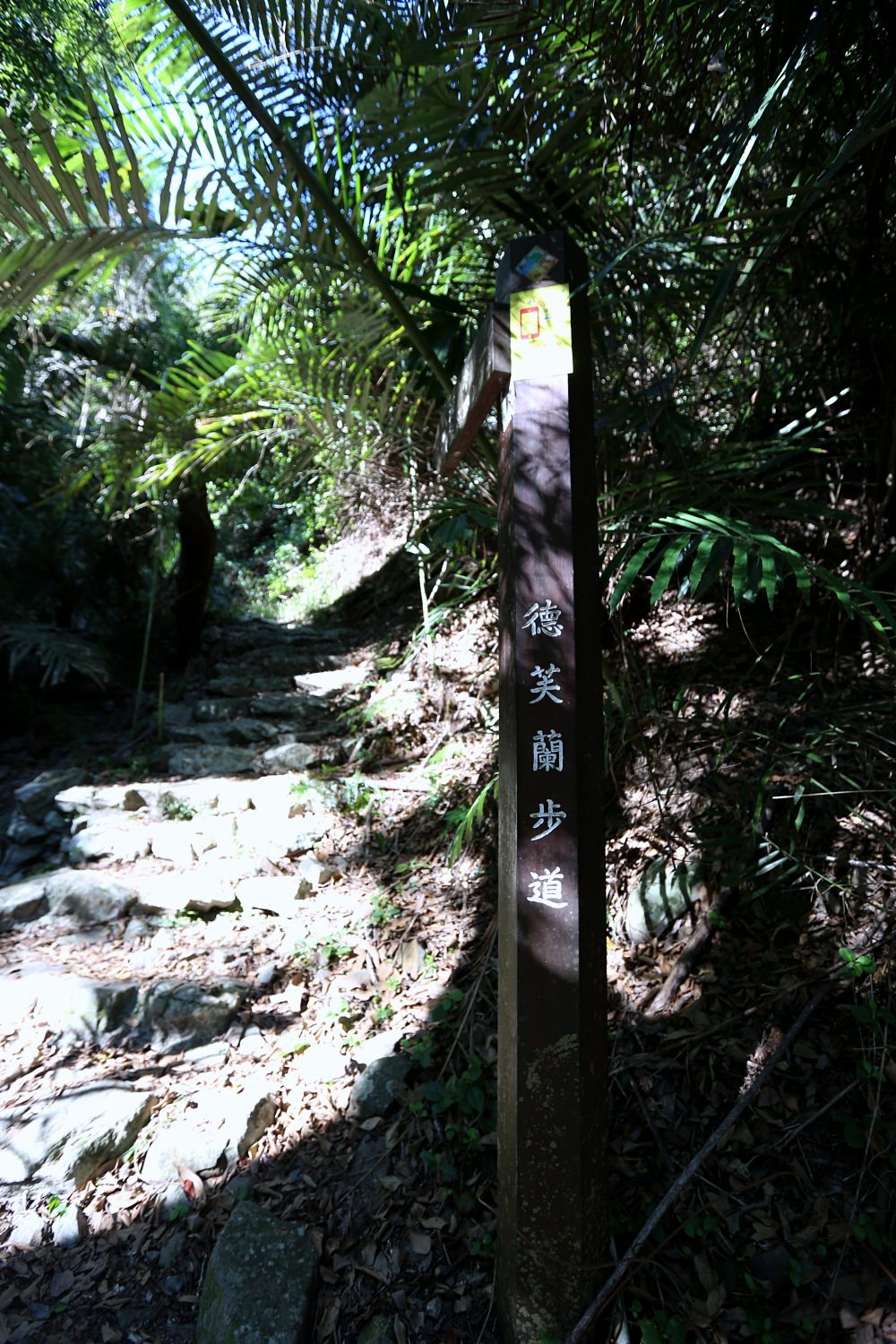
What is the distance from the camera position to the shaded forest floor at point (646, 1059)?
5.47 feet

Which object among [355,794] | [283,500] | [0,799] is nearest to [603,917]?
[355,794]

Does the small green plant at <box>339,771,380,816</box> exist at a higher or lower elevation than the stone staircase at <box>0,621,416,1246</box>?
higher

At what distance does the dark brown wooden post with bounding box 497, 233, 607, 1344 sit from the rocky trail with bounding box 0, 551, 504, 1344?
0.43m

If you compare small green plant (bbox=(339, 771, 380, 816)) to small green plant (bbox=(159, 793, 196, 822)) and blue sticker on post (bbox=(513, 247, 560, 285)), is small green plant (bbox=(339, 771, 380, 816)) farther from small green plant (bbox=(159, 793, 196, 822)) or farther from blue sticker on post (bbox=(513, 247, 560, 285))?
blue sticker on post (bbox=(513, 247, 560, 285))

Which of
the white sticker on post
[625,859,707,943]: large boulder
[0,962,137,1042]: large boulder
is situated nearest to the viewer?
the white sticker on post

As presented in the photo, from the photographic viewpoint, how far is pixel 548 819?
4.90 ft

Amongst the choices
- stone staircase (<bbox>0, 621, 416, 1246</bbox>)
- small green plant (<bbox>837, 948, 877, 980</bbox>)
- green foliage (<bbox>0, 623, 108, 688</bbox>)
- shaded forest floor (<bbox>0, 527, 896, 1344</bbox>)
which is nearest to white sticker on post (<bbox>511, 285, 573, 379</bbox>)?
shaded forest floor (<bbox>0, 527, 896, 1344</bbox>)

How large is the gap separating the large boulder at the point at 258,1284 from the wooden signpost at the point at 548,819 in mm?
486

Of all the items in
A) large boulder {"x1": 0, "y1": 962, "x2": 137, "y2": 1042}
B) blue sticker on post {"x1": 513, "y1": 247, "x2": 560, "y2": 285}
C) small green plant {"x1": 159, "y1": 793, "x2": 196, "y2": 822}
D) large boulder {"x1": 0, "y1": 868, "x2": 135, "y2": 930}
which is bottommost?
large boulder {"x1": 0, "y1": 962, "x2": 137, "y2": 1042}

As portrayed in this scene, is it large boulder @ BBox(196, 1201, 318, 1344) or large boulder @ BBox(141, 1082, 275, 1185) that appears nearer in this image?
large boulder @ BBox(196, 1201, 318, 1344)

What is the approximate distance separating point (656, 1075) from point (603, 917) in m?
0.75

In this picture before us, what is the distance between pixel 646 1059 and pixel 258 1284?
1.08 meters

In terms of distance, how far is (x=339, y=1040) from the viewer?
249cm

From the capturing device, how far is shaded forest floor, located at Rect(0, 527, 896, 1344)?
1.67 metres
